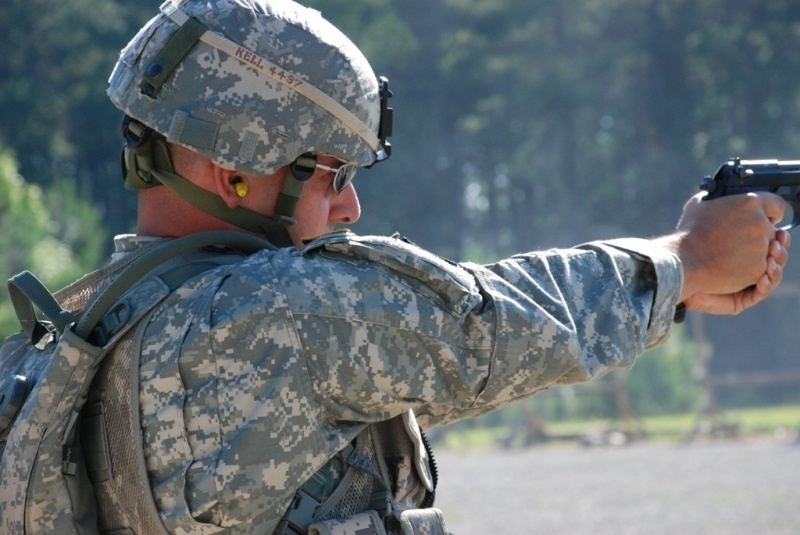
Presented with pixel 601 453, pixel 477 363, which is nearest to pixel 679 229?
pixel 477 363

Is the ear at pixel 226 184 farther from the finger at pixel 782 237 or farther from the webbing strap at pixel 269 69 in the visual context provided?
the finger at pixel 782 237

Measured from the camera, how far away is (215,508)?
2.39 metres

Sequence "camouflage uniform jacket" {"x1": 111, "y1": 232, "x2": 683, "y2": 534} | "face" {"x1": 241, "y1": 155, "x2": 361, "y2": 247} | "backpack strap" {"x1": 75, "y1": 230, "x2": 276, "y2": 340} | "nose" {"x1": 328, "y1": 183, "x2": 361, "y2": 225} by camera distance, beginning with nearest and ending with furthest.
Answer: "camouflage uniform jacket" {"x1": 111, "y1": 232, "x2": 683, "y2": 534} → "backpack strap" {"x1": 75, "y1": 230, "x2": 276, "y2": 340} → "face" {"x1": 241, "y1": 155, "x2": 361, "y2": 247} → "nose" {"x1": 328, "y1": 183, "x2": 361, "y2": 225}

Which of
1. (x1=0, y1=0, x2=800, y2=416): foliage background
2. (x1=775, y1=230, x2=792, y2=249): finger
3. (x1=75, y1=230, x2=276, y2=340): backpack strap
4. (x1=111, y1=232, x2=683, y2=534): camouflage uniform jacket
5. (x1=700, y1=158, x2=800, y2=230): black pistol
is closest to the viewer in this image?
(x1=111, y1=232, x2=683, y2=534): camouflage uniform jacket

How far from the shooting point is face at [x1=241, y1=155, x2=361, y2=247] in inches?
108

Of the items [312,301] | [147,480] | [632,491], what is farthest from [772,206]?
[632,491]

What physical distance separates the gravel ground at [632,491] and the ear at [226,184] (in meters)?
10.9

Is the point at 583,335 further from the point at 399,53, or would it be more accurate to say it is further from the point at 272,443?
the point at 399,53

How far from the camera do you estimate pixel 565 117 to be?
178ft

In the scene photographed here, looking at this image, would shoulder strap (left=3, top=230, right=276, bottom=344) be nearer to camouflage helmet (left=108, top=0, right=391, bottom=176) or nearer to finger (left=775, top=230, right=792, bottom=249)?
camouflage helmet (left=108, top=0, right=391, bottom=176)

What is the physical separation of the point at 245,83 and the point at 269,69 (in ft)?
0.20

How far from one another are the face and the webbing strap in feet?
0.36

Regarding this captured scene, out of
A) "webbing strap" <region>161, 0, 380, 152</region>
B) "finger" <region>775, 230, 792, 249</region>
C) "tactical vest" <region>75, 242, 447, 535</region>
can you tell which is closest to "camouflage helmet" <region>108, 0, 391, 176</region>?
"webbing strap" <region>161, 0, 380, 152</region>

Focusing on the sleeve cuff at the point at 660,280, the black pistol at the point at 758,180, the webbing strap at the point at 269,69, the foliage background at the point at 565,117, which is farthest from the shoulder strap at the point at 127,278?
the foliage background at the point at 565,117
